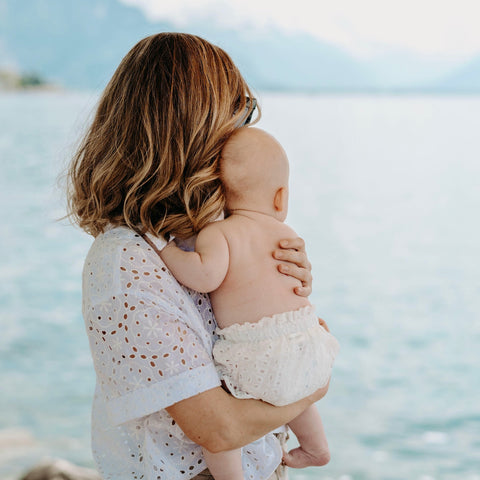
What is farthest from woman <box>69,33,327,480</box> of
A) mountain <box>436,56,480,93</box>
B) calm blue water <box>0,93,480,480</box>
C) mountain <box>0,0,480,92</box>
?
mountain <box>436,56,480,93</box>

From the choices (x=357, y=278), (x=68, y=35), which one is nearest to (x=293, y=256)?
(x=357, y=278)

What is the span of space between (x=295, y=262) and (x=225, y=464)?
363 mm

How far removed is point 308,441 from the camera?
50.9 inches

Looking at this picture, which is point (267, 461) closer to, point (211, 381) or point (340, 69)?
point (211, 381)

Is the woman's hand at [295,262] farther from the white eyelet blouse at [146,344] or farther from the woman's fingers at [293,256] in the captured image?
Answer: the white eyelet blouse at [146,344]

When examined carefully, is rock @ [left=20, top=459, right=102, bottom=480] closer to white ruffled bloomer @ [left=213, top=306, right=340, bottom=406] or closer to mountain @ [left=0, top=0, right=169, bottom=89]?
white ruffled bloomer @ [left=213, top=306, right=340, bottom=406]

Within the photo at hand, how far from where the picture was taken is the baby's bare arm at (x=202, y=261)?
1.10 m

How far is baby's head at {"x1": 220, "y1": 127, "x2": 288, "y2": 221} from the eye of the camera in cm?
116

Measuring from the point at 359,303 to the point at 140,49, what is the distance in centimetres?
532

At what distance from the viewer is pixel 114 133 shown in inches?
44.8

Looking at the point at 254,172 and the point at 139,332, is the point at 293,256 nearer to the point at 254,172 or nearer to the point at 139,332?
the point at 254,172

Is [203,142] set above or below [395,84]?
above

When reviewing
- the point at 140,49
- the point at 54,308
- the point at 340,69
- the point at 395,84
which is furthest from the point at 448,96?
the point at 140,49

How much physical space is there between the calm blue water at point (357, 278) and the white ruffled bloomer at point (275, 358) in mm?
1883
